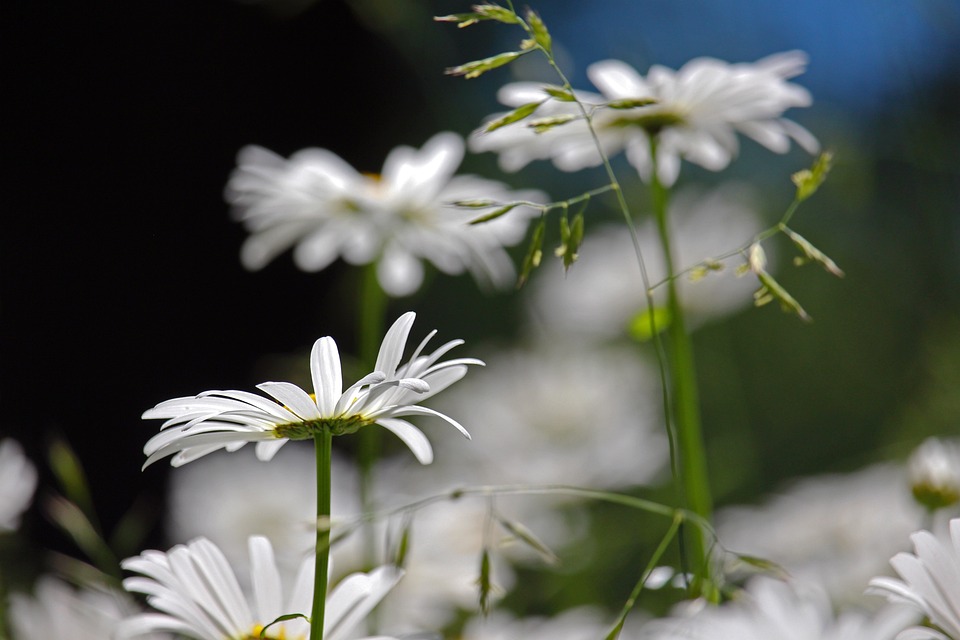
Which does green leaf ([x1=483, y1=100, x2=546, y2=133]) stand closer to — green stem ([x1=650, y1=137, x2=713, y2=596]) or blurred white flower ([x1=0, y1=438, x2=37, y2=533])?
green stem ([x1=650, y1=137, x2=713, y2=596])

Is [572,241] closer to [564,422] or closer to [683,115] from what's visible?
[683,115]

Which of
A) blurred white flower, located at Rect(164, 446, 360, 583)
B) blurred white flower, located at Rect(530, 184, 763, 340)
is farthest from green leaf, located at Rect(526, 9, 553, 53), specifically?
blurred white flower, located at Rect(530, 184, 763, 340)

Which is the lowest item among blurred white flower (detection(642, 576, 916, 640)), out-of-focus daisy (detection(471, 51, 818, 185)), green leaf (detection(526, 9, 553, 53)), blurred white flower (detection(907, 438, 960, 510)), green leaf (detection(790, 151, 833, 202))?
blurred white flower (detection(907, 438, 960, 510))

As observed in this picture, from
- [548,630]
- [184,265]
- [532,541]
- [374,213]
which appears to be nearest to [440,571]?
[548,630]

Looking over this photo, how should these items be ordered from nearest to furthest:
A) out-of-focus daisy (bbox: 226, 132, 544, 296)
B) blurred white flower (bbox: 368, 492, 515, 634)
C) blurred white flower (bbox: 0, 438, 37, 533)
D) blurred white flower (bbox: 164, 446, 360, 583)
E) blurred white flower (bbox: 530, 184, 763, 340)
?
blurred white flower (bbox: 0, 438, 37, 533) → blurred white flower (bbox: 368, 492, 515, 634) → out-of-focus daisy (bbox: 226, 132, 544, 296) → blurred white flower (bbox: 164, 446, 360, 583) → blurred white flower (bbox: 530, 184, 763, 340)

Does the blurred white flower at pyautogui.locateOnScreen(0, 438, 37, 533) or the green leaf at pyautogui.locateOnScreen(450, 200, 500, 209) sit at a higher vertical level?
the green leaf at pyautogui.locateOnScreen(450, 200, 500, 209)

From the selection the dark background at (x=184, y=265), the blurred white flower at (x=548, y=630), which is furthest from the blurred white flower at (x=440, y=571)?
the dark background at (x=184, y=265)

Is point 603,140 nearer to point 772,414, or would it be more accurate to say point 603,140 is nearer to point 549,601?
point 549,601
